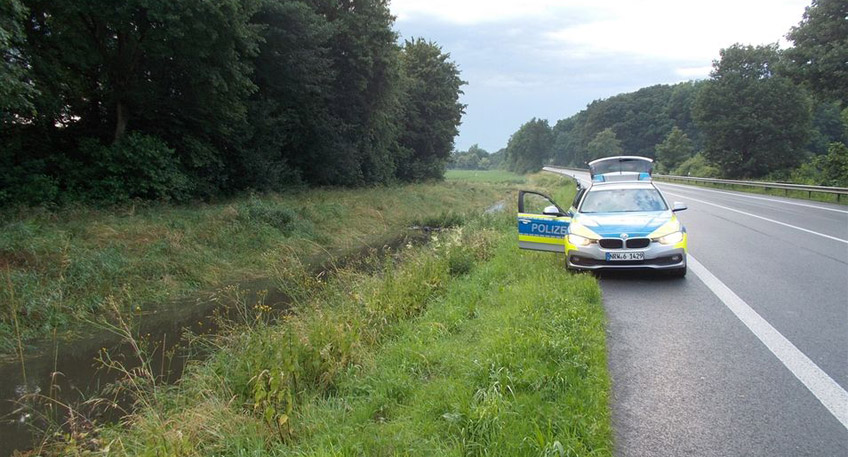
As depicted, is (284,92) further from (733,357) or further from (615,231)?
(733,357)

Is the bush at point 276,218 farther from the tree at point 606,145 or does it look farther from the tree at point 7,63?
the tree at point 606,145

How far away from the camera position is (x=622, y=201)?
903 cm

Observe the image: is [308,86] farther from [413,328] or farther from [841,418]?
[841,418]

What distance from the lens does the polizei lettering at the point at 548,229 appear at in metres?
8.78

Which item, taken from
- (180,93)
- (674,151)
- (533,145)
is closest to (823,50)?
(180,93)

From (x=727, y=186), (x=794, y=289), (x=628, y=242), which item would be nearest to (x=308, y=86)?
(x=628, y=242)

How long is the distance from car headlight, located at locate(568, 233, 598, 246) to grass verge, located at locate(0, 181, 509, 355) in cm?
661

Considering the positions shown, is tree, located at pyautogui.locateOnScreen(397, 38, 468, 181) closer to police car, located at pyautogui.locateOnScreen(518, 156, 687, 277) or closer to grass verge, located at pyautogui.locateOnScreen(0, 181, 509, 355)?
grass verge, located at pyautogui.locateOnScreen(0, 181, 509, 355)

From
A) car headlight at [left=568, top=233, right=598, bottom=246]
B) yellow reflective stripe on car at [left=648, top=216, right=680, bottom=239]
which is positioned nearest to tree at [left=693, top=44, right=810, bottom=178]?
yellow reflective stripe on car at [left=648, top=216, right=680, bottom=239]

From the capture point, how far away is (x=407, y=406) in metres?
4.02

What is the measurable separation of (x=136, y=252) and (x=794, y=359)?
1261cm

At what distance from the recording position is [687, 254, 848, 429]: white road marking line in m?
3.64

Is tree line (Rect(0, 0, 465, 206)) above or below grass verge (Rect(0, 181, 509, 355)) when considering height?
above

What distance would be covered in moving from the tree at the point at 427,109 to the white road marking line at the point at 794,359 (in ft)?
114
